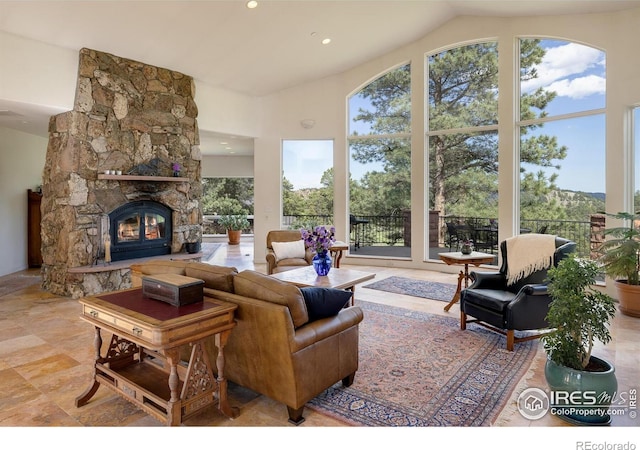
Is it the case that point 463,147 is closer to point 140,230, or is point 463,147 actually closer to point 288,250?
point 288,250

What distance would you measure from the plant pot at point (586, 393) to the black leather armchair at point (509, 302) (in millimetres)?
1088

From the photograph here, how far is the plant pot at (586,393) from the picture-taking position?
7.51 feet

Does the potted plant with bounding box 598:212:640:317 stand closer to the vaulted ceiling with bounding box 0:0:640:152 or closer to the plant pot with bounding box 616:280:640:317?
the plant pot with bounding box 616:280:640:317

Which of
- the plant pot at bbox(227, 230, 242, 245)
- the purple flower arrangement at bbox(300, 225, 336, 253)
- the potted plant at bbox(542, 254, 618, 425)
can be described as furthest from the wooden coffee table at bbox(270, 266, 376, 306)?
the plant pot at bbox(227, 230, 242, 245)

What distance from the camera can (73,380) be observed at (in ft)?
9.51

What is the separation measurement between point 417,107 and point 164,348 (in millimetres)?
6627

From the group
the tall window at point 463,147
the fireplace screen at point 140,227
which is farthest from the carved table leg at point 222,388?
the tall window at point 463,147

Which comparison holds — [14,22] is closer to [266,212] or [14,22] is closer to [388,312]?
[266,212]

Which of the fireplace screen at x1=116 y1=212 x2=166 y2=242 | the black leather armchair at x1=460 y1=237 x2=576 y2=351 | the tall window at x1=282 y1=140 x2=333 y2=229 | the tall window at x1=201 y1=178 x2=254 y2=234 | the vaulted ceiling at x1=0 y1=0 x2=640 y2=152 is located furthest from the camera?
the tall window at x1=201 y1=178 x2=254 y2=234

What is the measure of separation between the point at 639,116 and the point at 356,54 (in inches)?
176

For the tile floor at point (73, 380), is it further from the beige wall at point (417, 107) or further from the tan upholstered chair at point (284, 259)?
the beige wall at point (417, 107)

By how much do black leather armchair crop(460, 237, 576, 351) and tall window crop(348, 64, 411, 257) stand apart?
3476mm

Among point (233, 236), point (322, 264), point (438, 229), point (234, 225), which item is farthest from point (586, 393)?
point (234, 225)

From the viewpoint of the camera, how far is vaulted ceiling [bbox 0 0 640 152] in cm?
463
